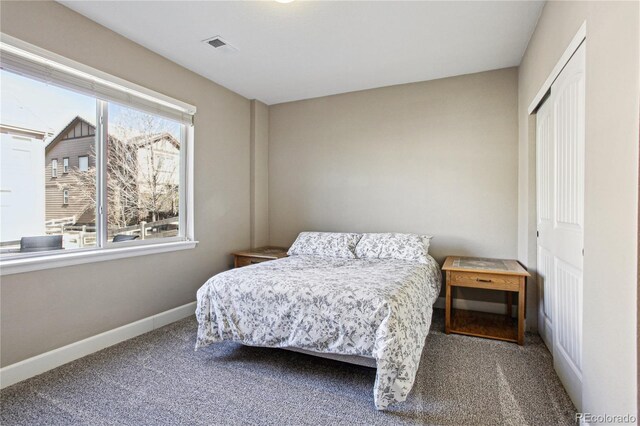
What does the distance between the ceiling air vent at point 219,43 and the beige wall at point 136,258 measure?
60 cm

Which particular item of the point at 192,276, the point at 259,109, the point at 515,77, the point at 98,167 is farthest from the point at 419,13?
the point at 192,276

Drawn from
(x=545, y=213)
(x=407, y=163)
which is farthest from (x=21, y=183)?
(x=545, y=213)

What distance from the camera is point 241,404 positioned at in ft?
5.80

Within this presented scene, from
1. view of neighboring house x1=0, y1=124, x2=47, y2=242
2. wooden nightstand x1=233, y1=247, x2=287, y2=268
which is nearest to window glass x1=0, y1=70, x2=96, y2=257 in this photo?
view of neighboring house x1=0, y1=124, x2=47, y2=242

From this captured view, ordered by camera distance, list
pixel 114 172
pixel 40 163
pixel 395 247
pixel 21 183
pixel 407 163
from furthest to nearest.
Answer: pixel 407 163, pixel 395 247, pixel 114 172, pixel 40 163, pixel 21 183

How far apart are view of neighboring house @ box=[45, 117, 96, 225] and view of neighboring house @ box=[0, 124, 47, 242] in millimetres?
52

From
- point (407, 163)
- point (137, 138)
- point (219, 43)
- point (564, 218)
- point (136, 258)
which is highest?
point (219, 43)

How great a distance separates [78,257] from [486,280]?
10.9 ft

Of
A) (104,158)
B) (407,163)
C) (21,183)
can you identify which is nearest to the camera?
(21,183)

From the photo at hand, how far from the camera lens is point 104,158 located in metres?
2.55

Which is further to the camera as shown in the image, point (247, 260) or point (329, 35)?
point (247, 260)

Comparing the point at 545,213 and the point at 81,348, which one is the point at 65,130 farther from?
the point at 545,213

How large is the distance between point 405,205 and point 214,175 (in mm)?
2284


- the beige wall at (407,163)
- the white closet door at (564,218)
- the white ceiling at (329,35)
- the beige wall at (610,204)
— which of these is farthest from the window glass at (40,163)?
the white closet door at (564,218)
